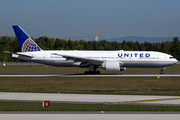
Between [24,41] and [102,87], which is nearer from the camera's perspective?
[102,87]

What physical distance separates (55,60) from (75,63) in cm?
388

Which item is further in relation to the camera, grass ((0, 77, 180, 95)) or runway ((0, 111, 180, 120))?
grass ((0, 77, 180, 95))

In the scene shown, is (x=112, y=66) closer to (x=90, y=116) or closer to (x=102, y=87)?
(x=102, y=87)

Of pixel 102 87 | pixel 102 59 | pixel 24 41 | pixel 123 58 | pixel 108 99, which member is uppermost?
pixel 24 41

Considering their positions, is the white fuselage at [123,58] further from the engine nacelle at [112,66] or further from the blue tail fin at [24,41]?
the engine nacelle at [112,66]

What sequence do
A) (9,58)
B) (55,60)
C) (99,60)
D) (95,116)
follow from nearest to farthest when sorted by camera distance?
(95,116)
(99,60)
(55,60)
(9,58)

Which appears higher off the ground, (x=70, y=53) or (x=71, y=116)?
(x=70, y=53)

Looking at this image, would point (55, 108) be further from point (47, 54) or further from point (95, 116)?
point (47, 54)

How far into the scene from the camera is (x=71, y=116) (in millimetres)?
12484

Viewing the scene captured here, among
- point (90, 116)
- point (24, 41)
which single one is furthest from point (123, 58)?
point (90, 116)

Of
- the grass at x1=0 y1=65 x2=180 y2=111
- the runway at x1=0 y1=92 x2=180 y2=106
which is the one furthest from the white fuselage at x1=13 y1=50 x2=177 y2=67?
the runway at x1=0 y1=92 x2=180 y2=106

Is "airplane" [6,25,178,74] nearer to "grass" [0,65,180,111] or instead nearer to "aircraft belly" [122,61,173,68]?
"aircraft belly" [122,61,173,68]

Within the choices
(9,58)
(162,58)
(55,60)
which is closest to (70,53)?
(55,60)

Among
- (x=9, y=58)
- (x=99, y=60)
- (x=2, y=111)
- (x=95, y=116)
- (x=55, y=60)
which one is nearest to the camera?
(x=95, y=116)
